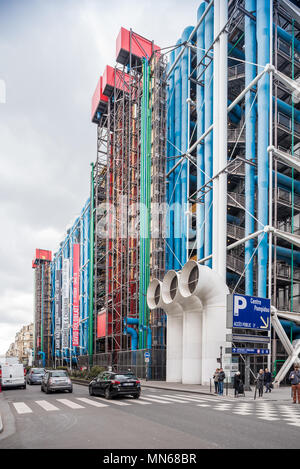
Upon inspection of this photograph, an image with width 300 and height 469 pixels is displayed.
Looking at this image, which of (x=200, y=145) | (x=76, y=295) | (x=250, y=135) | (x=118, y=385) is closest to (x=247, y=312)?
(x=118, y=385)

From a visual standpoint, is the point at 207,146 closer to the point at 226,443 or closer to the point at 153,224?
the point at 153,224

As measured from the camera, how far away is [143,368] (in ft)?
123

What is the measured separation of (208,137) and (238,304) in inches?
716

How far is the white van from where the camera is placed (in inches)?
1143

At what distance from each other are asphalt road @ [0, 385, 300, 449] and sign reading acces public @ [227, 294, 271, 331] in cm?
697

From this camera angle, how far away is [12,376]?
1155 inches

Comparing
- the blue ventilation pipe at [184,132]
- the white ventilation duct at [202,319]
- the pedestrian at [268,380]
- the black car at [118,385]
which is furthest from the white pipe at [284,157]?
the black car at [118,385]

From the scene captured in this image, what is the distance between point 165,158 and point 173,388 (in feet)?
81.5

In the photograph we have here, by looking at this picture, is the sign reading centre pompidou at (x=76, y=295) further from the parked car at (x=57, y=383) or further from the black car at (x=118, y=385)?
the black car at (x=118, y=385)

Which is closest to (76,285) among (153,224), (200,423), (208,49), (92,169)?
(92,169)

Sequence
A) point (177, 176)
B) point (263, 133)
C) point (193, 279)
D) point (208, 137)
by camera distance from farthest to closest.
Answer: point (177, 176) → point (208, 137) → point (263, 133) → point (193, 279)

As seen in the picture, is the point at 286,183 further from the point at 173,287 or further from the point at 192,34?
the point at 192,34

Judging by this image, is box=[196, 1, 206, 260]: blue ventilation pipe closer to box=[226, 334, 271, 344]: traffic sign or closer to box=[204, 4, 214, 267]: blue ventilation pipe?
box=[204, 4, 214, 267]: blue ventilation pipe

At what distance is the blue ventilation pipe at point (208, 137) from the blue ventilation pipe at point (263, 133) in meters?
5.93
